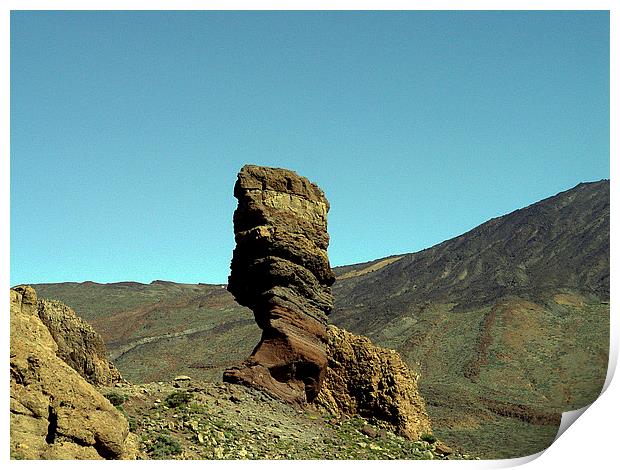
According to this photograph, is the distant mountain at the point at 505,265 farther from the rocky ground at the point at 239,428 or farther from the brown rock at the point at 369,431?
the rocky ground at the point at 239,428

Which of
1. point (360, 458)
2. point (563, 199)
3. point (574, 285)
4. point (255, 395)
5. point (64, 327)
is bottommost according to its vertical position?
point (360, 458)

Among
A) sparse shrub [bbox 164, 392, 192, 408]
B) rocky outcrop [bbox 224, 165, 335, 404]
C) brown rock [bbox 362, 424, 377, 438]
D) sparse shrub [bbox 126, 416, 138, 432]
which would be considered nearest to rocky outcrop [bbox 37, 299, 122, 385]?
sparse shrub [bbox 164, 392, 192, 408]

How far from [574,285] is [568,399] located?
150 feet

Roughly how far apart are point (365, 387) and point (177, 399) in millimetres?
5737

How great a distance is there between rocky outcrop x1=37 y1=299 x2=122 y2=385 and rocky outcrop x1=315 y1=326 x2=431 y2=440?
5.88m

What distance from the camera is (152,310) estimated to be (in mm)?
107250

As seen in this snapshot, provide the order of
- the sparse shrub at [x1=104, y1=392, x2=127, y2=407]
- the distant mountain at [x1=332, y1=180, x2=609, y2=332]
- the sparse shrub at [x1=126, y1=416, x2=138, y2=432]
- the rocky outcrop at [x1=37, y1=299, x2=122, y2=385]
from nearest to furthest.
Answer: the sparse shrub at [x1=126, y1=416, x2=138, y2=432] → the sparse shrub at [x1=104, y1=392, x2=127, y2=407] → the rocky outcrop at [x1=37, y1=299, x2=122, y2=385] → the distant mountain at [x1=332, y1=180, x2=609, y2=332]

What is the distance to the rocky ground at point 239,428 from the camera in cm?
1738

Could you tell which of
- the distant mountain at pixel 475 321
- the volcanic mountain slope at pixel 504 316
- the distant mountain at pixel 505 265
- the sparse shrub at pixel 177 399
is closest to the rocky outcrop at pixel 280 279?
the sparse shrub at pixel 177 399

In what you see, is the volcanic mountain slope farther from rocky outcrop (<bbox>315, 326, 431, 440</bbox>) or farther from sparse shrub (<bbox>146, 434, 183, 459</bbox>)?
sparse shrub (<bbox>146, 434, 183, 459</bbox>)

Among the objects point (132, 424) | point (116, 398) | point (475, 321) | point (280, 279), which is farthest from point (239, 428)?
point (475, 321)

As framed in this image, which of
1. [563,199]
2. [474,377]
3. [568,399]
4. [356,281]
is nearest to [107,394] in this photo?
[568,399]

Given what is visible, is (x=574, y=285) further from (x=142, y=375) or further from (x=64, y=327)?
(x=64, y=327)

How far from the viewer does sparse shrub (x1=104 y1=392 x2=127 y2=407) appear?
728 inches
